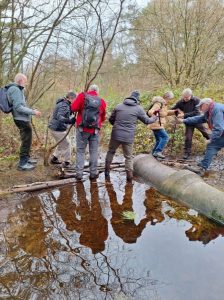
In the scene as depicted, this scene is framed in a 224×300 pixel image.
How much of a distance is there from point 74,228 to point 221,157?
5708mm

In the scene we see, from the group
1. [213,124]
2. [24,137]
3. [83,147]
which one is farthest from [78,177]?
[213,124]

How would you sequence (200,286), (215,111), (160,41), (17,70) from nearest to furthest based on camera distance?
(200,286) → (215,111) → (17,70) → (160,41)

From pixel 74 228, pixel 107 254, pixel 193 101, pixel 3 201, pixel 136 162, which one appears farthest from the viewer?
pixel 193 101

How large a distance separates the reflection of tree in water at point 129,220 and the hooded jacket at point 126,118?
3.74ft

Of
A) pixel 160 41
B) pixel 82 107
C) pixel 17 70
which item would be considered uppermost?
pixel 160 41

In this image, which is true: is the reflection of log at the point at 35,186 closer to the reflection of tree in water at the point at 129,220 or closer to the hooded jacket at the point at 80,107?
the reflection of tree in water at the point at 129,220

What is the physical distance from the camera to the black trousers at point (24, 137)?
269 inches

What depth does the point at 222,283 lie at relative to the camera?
3.76 metres

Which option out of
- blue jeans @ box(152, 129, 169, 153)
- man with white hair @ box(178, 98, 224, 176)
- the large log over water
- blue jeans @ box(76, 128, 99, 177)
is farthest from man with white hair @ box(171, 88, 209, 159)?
blue jeans @ box(76, 128, 99, 177)

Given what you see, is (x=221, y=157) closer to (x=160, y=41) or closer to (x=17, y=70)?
(x=17, y=70)

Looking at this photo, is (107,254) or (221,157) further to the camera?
(221,157)

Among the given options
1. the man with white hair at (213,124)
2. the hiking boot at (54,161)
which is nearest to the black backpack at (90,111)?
the hiking boot at (54,161)

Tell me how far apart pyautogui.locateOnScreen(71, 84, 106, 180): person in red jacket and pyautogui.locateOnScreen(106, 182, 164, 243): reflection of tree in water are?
2.40 ft

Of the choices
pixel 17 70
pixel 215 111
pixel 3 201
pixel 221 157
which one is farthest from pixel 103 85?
pixel 3 201
